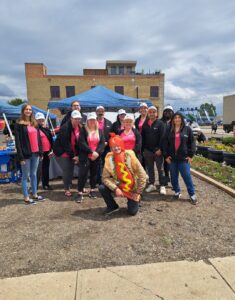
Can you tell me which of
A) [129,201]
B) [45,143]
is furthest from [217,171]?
[45,143]

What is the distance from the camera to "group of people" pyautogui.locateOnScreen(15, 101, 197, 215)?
3.77 m

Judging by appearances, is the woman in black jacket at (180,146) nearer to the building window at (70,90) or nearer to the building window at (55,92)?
the building window at (70,90)

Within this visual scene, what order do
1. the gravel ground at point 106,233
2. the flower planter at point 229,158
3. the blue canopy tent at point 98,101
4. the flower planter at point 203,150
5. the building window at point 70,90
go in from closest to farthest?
the gravel ground at point 106,233 → the flower planter at point 229,158 → the blue canopy tent at point 98,101 → the flower planter at point 203,150 → the building window at point 70,90

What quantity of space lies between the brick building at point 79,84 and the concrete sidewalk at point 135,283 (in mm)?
39307

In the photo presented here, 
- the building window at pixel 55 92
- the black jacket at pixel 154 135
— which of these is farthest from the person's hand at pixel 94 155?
the building window at pixel 55 92

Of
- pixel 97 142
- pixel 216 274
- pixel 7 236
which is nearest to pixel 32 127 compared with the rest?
pixel 97 142

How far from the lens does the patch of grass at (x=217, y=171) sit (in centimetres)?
564

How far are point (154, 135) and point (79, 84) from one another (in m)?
37.8

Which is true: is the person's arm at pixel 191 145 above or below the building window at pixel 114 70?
below

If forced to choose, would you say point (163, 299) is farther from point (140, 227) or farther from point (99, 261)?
point (140, 227)

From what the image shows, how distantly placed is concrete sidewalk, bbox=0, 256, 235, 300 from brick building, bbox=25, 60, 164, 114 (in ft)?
129

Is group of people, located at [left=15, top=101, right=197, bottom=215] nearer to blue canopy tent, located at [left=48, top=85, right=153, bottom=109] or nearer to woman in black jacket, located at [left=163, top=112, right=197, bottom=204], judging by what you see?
woman in black jacket, located at [left=163, top=112, right=197, bottom=204]

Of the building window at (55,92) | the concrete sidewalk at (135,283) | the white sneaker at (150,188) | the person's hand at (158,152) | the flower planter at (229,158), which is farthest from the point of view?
the building window at (55,92)

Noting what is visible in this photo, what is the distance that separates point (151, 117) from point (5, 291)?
3804 mm
